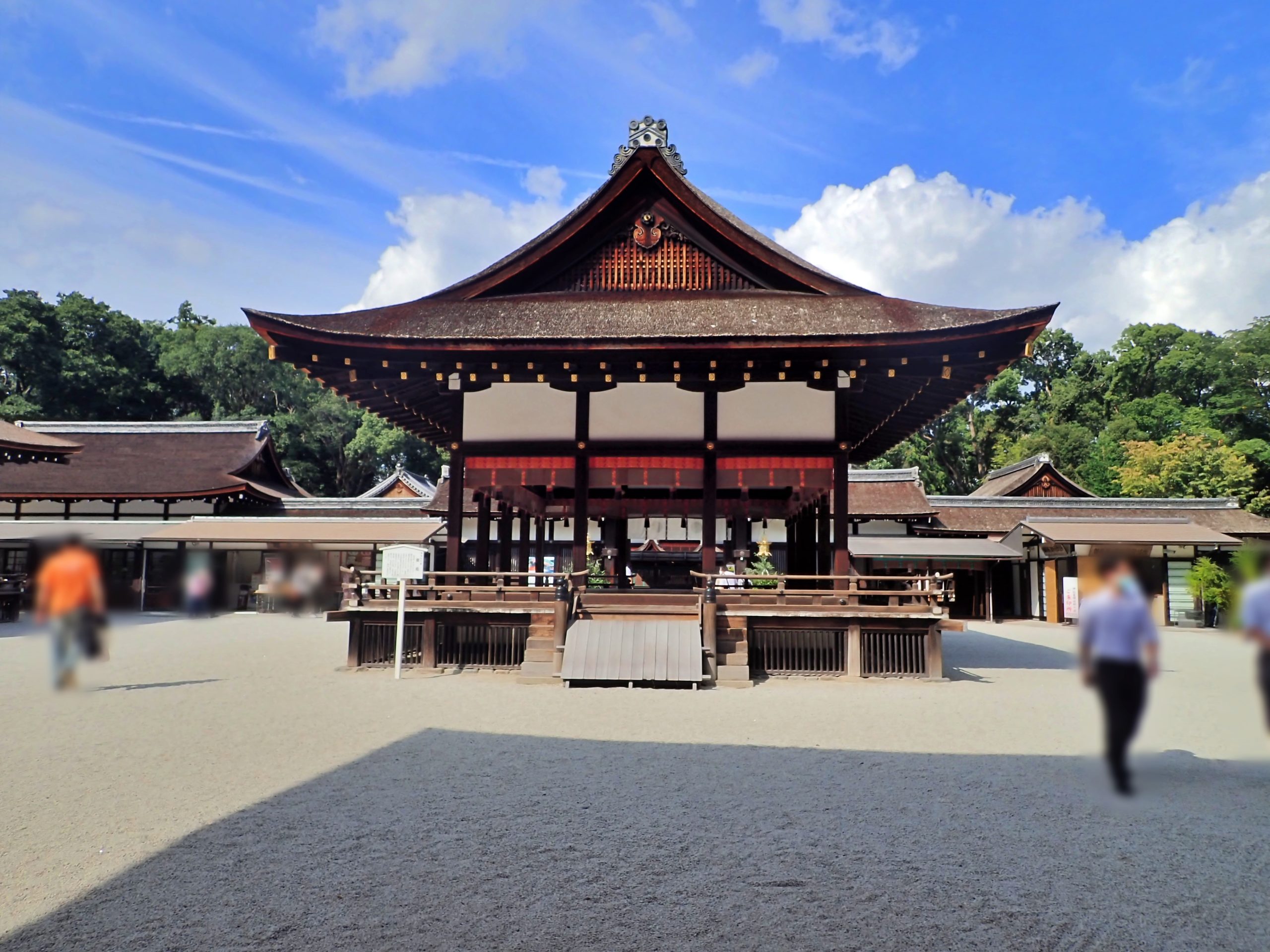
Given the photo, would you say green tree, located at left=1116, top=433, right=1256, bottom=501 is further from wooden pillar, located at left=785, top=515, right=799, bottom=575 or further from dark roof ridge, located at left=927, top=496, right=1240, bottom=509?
wooden pillar, located at left=785, top=515, right=799, bottom=575

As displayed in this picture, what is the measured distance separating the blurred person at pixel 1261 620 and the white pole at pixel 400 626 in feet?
57.0

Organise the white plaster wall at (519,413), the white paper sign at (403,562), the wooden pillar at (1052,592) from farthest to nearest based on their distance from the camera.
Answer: the white plaster wall at (519,413) → the white paper sign at (403,562) → the wooden pillar at (1052,592)

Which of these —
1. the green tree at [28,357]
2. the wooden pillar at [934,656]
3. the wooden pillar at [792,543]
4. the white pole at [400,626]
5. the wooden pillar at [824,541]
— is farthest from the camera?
the wooden pillar at [792,543]

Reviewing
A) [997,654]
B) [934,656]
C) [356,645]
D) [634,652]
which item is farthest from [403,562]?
[997,654]

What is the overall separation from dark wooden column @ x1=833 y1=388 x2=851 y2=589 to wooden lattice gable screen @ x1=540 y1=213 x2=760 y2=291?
4.18 meters

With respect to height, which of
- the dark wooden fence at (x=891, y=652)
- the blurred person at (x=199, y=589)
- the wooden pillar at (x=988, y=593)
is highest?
the blurred person at (x=199, y=589)

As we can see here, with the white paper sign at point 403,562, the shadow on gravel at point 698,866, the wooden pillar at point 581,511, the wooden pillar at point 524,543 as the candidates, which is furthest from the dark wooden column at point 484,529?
the white paper sign at point 403,562

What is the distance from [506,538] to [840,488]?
41.5 ft

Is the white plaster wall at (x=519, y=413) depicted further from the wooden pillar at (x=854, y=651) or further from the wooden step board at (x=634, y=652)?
the wooden pillar at (x=854, y=651)

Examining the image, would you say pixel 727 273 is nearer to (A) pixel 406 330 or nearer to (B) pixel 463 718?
(A) pixel 406 330

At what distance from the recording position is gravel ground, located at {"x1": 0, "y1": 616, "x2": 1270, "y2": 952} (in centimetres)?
729

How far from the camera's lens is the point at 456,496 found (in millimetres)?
21375

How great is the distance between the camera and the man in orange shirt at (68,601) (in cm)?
136

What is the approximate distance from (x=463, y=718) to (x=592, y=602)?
20.5 ft
